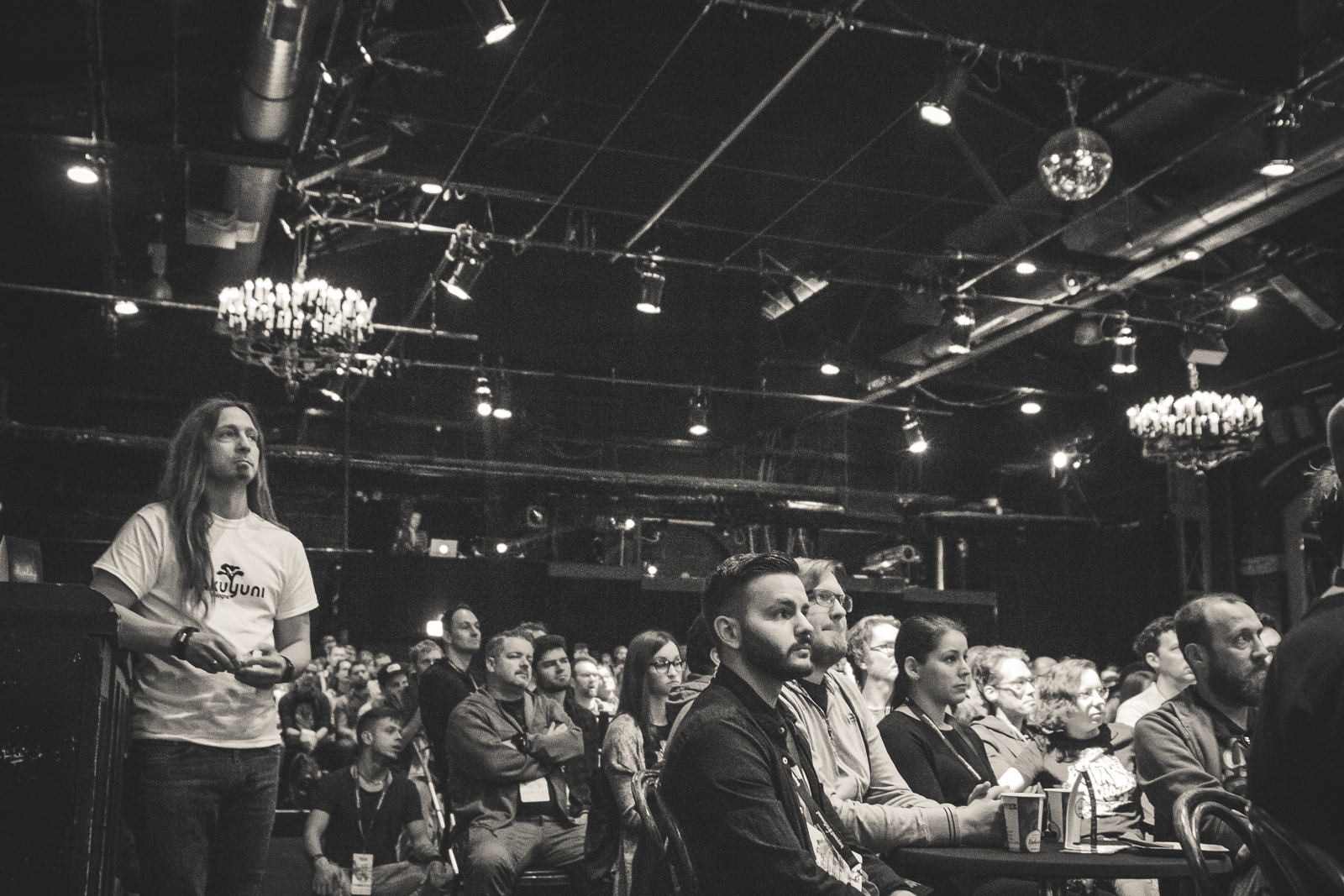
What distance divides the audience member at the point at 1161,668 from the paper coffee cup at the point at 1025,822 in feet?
8.32

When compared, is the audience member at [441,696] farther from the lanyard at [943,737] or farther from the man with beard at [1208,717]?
the man with beard at [1208,717]

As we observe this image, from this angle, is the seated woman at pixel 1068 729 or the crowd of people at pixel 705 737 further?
the seated woman at pixel 1068 729

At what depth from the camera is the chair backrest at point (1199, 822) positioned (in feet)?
7.24

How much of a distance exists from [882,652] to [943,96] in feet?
10.2

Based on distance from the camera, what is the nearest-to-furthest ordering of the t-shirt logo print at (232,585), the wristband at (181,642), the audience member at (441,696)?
the wristband at (181,642) → the t-shirt logo print at (232,585) → the audience member at (441,696)

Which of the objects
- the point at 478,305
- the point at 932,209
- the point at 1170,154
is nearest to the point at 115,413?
the point at 478,305

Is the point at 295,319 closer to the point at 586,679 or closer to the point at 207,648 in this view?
the point at 586,679

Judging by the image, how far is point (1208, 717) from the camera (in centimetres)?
352

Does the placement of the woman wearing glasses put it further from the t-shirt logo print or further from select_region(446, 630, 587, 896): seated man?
the t-shirt logo print

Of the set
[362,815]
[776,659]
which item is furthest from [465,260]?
[776,659]

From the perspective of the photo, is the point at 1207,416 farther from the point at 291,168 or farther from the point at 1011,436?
the point at 291,168

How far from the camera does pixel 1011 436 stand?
51.0ft

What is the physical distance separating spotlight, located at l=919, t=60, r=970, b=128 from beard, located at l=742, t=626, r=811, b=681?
4.51 meters

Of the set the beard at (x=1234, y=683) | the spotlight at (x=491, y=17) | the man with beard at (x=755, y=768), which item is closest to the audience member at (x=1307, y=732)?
the man with beard at (x=755, y=768)
